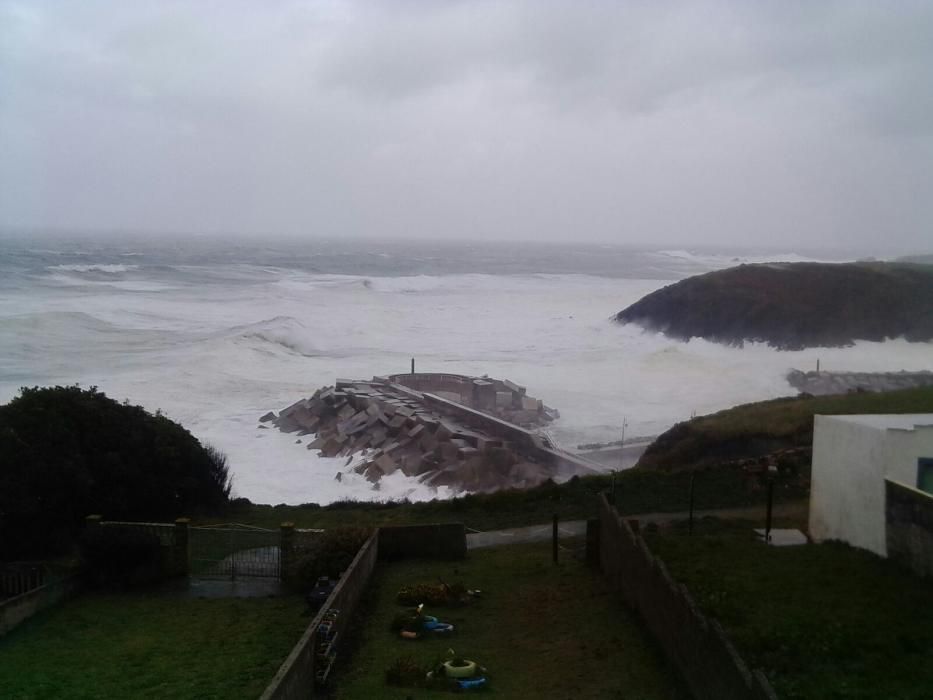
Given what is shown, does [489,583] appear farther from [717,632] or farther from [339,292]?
[339,292]

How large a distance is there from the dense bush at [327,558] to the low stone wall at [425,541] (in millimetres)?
692

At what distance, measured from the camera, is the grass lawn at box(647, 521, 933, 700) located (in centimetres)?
645

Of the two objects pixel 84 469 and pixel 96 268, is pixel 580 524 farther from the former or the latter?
pixel 96 268

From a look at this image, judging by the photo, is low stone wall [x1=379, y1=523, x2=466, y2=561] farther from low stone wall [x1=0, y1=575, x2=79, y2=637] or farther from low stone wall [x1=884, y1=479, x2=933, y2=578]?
low stone wall [x1=884, y1=479, x2=933, y2=578]

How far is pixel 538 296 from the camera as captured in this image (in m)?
83.9

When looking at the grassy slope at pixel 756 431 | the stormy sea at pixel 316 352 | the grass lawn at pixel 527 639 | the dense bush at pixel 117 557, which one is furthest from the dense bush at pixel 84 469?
the grassy slope at pixel 756 431

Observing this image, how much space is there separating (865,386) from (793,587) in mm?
27799

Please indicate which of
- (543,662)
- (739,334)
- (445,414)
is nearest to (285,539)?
(543,662)

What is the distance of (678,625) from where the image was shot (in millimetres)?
7797

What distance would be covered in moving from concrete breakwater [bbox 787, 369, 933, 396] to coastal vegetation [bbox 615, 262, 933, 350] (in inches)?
482

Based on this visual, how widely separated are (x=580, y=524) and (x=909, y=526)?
21.8 ft

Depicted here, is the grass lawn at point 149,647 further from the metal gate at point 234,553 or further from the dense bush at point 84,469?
the dense bush at point 84,469

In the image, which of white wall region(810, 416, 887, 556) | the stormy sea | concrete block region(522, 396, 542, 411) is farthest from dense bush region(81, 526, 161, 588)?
concrete block region(522, 396, 542, 411)

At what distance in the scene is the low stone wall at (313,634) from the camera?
23.0 ft
